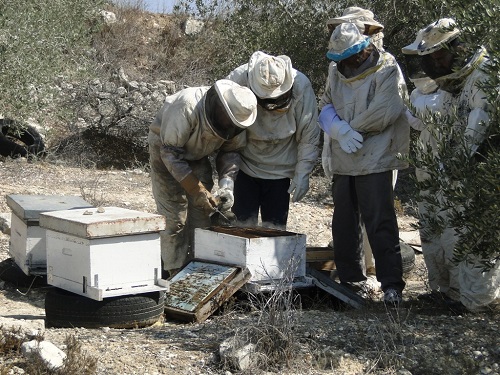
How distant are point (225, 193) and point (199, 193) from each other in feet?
0.67

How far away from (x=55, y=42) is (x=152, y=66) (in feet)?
25.0

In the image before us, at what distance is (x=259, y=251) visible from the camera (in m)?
5.86

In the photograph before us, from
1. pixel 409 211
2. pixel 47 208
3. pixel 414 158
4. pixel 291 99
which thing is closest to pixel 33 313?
pixel 47 208

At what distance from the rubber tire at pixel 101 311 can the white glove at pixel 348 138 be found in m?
1.85

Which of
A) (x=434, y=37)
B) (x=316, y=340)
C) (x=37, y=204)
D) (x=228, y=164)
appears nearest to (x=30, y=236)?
(x=37, y=204)

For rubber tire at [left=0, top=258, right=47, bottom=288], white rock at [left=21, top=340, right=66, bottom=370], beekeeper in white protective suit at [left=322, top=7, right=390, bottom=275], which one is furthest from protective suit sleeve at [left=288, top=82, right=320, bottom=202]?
white rock at [left=21, top=340, right=66, bottom=370]

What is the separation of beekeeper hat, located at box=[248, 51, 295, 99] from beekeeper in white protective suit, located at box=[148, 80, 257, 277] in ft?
0.70

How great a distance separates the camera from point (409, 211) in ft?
36.5

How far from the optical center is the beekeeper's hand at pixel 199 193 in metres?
6.39

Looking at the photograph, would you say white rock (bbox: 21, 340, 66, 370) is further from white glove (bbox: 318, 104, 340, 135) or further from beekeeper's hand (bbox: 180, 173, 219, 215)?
white glove (bbox: 318, 104, 340, 135)

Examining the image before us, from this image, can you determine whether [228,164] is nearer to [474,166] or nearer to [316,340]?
[316,340]

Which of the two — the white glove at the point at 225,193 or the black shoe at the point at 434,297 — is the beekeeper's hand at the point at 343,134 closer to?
the white glove at the point at 225,193

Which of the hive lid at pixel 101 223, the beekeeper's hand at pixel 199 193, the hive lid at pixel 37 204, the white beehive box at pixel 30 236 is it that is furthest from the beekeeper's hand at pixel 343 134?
the white beehive box at pixel 30 236

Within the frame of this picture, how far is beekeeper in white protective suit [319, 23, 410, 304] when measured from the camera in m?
6.11
